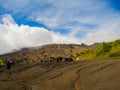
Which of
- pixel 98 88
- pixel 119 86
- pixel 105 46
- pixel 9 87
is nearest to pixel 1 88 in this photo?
pixel 9 87

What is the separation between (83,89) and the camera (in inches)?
A: 1038

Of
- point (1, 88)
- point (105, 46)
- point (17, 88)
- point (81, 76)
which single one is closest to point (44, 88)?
point (17, 88)

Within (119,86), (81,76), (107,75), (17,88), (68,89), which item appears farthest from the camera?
(81,76)

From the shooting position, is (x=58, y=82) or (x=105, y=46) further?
(x=105, y=46)

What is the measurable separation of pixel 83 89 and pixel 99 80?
3.89 meters

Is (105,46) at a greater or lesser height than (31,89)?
greater

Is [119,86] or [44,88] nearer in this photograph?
[119,86]

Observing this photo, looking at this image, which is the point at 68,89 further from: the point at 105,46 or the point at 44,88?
the point at 105,46

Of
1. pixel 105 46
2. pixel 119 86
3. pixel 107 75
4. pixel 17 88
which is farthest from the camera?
pixel 105 46

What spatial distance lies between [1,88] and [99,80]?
36.2 feet

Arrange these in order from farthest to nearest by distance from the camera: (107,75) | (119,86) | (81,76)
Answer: (81,76) < (107,75) < (119,86)

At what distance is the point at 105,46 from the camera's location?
9100 centimetres

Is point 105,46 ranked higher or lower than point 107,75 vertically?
higher

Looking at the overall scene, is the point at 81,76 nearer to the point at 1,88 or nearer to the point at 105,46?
the point at 1,88
